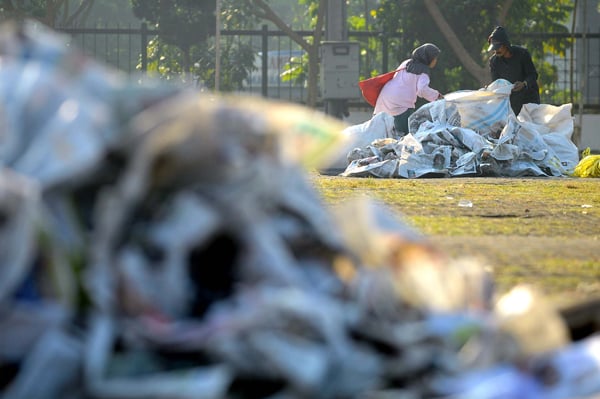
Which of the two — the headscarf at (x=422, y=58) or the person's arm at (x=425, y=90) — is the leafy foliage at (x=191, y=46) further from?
the person's arm at (x=425, y=90)

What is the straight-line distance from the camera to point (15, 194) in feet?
8.69

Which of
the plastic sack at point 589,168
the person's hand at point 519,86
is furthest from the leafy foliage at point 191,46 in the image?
the plastic sack at point 589,168

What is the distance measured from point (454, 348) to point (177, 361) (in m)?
0.63

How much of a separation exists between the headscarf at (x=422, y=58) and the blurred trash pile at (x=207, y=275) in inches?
519

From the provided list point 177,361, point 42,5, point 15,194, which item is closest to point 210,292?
point 177,361

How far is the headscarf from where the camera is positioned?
16.2 m

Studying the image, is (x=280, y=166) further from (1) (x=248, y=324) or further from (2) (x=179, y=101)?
(1) (x=248, y=324)

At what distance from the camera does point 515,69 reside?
16406 mm

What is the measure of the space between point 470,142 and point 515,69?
2.43m

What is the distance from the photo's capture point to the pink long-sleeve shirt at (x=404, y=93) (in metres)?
16.1

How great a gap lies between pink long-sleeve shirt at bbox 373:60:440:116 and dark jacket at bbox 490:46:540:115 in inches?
37.3

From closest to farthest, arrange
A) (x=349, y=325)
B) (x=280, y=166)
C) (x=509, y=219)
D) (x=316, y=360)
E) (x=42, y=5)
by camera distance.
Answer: (x=316, y=360)
(x=349, y=325)
(x=280, y=166)
(x=509, y=219)
(x=42, y=5)

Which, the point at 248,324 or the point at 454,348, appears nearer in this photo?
the point at 248,324

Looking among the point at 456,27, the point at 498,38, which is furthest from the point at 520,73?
the point at 456,27
